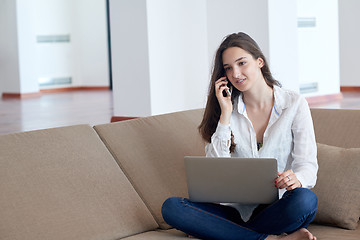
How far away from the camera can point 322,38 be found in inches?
319

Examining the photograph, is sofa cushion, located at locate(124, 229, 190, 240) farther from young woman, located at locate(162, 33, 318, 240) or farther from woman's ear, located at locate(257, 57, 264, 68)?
woman's ear, located at locate(257, 57, 264, 68)

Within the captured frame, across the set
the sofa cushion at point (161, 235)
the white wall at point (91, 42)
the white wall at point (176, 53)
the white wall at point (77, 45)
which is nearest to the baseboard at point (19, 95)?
the white wall at point (77, 45)

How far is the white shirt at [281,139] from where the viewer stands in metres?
2.24

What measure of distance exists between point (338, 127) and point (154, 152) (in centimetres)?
78

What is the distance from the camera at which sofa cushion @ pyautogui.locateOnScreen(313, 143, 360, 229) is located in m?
2.24

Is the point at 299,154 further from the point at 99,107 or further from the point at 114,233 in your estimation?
the point at 99,107

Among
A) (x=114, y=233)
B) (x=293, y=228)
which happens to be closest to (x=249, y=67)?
(x=293, y=228)

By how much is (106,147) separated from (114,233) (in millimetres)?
415

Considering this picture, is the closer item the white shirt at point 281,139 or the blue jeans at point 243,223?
the blue jeans at point 243,223

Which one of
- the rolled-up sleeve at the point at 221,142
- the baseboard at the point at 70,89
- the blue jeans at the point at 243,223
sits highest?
the rolled-up sleeve at the point at 221,142

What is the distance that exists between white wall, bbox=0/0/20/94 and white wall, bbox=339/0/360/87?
17.9 ft

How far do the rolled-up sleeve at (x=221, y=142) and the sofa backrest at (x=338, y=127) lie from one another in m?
0.47

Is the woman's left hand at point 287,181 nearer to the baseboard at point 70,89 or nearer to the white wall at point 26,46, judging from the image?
the white wall at point 26,46

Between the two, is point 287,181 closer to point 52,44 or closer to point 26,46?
point 26,46
